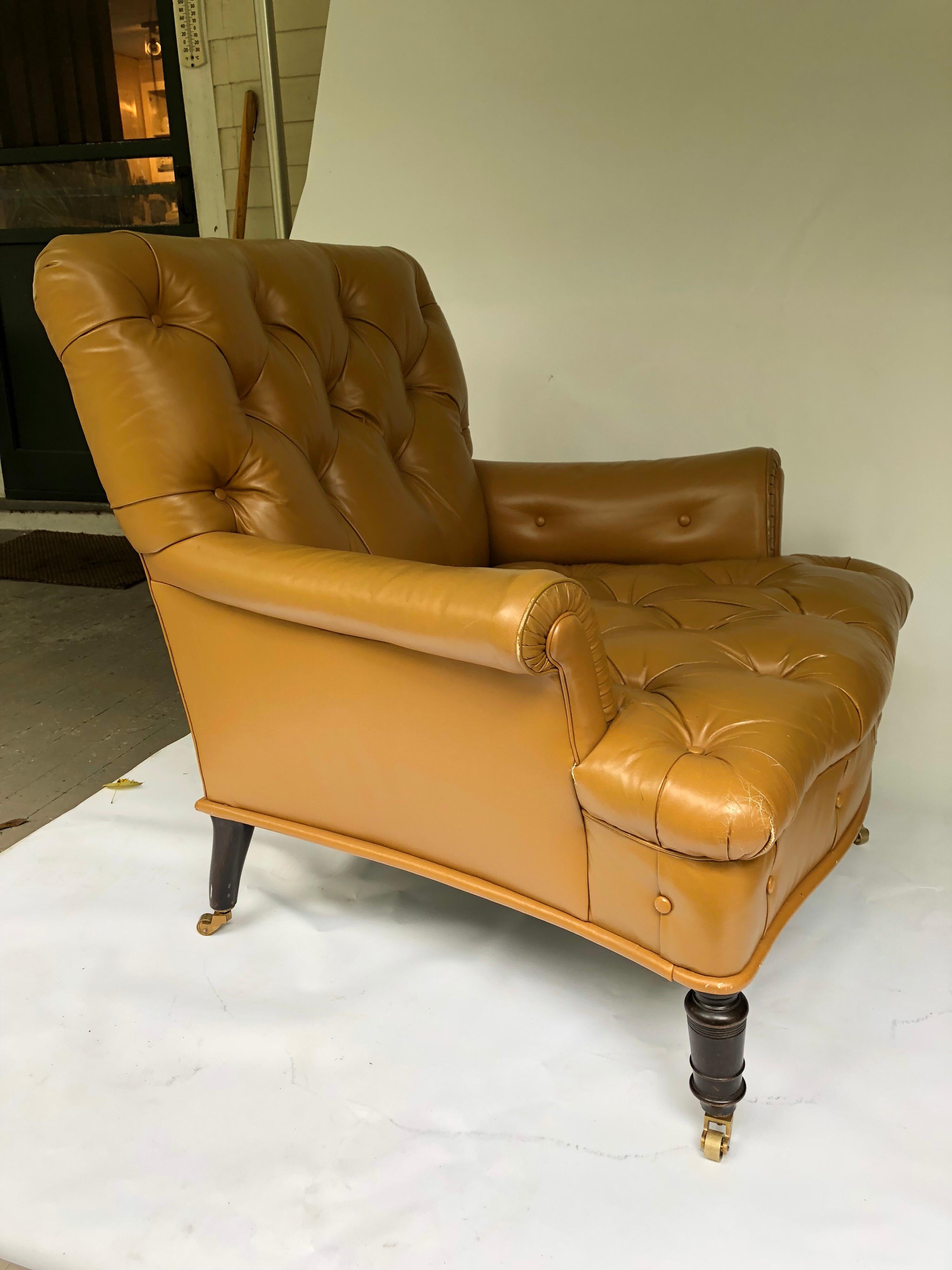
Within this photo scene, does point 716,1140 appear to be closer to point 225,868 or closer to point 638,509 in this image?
point 225,868

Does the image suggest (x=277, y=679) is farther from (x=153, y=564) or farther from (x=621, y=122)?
(x=621, y=122)

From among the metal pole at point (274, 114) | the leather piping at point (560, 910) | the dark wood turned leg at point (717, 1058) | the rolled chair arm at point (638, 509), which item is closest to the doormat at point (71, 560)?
the metal pole at point (274, 114)

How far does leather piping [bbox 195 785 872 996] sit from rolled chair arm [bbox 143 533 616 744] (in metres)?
0.25

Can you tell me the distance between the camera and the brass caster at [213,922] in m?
1.56

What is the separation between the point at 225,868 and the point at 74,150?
12.4 ft

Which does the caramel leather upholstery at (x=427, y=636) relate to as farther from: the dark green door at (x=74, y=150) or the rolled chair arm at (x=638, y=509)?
the dark green door at (x=74, y=150)

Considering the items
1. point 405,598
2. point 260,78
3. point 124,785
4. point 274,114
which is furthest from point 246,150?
point 405,598

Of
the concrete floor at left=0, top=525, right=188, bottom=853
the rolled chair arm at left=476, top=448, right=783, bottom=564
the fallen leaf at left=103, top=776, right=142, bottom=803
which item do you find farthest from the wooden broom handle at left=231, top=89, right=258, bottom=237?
the fallen leaf at left=103, top=776, right=142, bottom=803

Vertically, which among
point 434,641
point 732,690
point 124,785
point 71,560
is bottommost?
point 71,560

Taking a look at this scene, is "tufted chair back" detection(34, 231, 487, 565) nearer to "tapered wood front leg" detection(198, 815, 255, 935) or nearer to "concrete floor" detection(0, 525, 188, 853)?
"tapered wood front leg" detection(198, 815, 255, 935)

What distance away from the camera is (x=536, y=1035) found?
134 centimetres

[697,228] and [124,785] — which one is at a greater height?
[697,228]

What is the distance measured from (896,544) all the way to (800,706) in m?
1.24

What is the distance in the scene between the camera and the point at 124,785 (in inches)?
80.9
